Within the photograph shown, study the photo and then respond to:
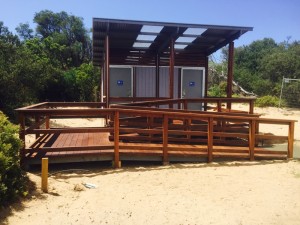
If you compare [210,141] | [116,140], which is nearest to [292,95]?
[210,141]

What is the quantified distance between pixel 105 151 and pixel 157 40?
547 centimetres

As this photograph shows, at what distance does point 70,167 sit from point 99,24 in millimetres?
4459

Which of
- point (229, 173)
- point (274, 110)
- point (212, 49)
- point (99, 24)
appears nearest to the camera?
point (229, 173)

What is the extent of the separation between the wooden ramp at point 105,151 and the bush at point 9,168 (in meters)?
1.20

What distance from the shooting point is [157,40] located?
1100 centimetres

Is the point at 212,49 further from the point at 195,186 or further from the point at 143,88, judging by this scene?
the point at 195,186

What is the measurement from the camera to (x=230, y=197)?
528 centimetres

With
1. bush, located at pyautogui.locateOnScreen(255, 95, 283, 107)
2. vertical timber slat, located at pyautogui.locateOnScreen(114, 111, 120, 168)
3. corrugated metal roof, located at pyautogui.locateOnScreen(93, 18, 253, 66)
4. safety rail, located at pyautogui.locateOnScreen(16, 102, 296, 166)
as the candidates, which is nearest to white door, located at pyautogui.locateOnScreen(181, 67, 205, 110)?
corrugated metal roof, located at pyautogui.locateOnScreen(93, 18, 253, 66)

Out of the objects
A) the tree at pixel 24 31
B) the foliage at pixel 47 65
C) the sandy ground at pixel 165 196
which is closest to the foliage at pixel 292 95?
the foliage at pixel 47 65

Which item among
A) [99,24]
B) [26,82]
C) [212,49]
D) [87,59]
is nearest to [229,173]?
[99,24]

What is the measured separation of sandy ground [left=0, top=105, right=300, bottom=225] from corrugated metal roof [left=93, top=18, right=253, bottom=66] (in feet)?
13.9

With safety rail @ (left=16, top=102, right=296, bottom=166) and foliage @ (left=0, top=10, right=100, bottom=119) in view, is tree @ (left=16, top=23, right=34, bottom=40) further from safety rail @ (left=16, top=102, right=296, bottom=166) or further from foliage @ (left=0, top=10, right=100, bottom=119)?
safety rail @ (left=16, top=102, right=296, bottom=166)

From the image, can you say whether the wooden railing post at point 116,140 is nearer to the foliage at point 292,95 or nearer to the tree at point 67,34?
the foliage at point 292,95

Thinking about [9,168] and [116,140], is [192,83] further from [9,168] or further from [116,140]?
[9,168]
